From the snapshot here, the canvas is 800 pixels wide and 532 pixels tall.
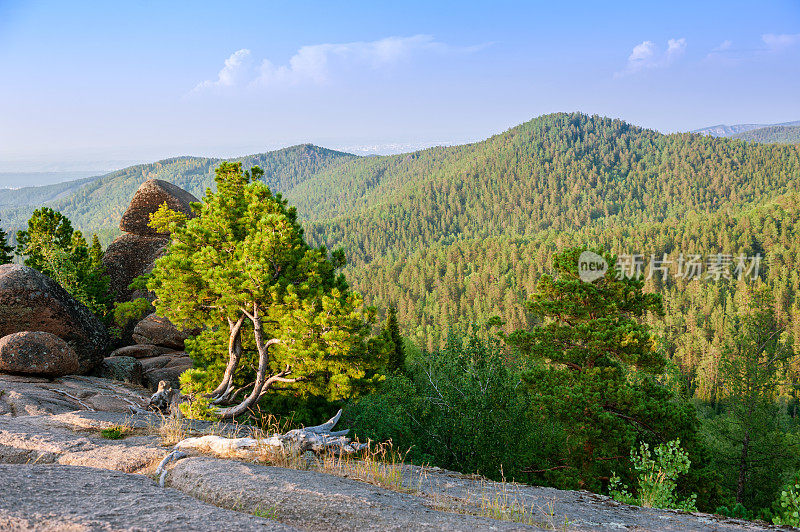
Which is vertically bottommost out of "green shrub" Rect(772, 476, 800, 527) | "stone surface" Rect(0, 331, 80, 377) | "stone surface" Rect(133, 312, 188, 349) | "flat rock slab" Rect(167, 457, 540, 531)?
"stone surface" Rect(133, 312, 188, 349)

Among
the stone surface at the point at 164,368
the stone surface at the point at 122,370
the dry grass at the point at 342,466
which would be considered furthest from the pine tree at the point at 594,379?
the stone surface at the point at 122,370

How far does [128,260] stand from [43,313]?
16962 mm

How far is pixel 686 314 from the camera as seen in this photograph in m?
142

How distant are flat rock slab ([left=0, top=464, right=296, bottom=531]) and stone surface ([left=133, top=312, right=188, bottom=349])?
2442 centimetres

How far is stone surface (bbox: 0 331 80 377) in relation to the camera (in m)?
16.8

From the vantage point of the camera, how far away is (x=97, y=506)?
496cm

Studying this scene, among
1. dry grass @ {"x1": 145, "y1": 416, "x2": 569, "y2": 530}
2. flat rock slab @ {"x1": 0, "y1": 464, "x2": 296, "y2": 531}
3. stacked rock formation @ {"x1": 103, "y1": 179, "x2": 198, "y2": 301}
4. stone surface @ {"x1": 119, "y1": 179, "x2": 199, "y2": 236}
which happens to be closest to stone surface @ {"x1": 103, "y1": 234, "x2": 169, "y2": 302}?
stacked rock formation @ {"x1": 103, "y1": 179, "x2": 198, "y2": 301}

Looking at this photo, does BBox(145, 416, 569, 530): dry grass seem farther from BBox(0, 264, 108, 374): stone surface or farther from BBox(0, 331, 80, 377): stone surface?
BBox(0, 264, 108, 374): stone surface

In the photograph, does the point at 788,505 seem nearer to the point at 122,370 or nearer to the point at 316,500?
the point at 316,500

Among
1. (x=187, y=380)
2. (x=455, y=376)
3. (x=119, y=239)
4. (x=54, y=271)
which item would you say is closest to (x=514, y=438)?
(x=455, y=376)

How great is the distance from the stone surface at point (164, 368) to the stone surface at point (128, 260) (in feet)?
36.4

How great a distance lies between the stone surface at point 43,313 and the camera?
1988cm

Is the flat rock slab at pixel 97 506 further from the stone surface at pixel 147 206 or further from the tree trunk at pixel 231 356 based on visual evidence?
the stone surface at pixel 147 206

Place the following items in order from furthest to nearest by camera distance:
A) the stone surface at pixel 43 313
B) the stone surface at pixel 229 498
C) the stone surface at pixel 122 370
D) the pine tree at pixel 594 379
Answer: the stone surface at pixel 122 370 < the stone surface at pixel 43 313 < the pine tree at pixel 594 379 < the stone surface at pixel 229 498
